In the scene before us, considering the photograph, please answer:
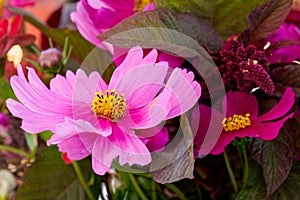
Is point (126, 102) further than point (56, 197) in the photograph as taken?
No

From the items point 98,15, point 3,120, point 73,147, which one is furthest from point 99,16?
point 3,120

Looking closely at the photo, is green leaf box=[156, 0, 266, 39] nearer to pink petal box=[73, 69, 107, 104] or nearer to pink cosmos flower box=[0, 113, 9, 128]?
pink petal box=[73, 69, 107, 104]

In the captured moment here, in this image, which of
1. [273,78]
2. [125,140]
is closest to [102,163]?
[125,140]

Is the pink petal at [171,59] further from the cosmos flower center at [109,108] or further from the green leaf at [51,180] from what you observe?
the green leaf at [51,180]

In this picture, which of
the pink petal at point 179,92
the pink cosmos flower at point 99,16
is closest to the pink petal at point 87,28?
the pink cosmos flower at point 99,16

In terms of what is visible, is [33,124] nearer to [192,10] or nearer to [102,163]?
[102,163]

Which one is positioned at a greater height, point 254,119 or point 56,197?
point 254,119
